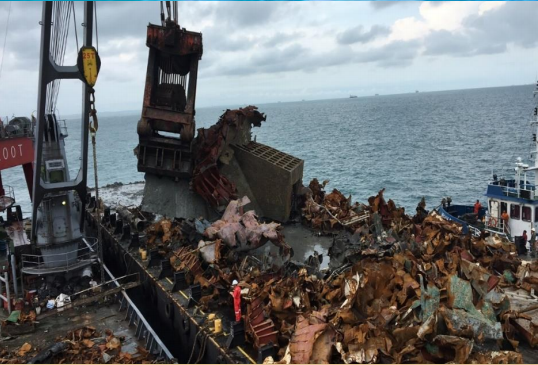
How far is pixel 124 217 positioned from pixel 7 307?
30.2 feet

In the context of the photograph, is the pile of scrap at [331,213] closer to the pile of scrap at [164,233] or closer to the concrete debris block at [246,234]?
the concrete debris block at [246,234]

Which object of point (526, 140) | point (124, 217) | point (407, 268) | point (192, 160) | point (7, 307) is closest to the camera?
point (407, 268)

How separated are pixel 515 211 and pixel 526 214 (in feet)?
1.71

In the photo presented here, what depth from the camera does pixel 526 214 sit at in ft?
68.4

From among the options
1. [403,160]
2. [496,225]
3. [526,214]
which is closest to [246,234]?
[496,225]

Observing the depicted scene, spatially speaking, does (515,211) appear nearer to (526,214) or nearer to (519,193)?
(526,214)

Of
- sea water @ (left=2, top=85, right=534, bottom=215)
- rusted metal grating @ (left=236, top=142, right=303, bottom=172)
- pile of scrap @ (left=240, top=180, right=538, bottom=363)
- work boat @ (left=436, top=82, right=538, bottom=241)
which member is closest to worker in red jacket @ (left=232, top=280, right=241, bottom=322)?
pile of scrap @ (left=240, top=180, right=538, bottom=363)

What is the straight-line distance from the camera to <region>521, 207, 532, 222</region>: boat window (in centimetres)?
2072

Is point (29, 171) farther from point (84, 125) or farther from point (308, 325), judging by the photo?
point (308, 325)

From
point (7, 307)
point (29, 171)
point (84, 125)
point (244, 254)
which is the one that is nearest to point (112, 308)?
point (7, 307)

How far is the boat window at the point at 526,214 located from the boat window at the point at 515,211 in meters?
0.17

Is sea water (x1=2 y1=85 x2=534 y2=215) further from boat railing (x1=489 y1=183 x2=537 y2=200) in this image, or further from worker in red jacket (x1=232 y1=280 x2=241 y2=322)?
worker in red jacket (x1=232 y1=280 x2=241 y2=322)

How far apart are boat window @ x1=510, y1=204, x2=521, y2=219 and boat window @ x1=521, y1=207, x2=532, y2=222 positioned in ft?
0.55

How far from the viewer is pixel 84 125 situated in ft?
57.1
